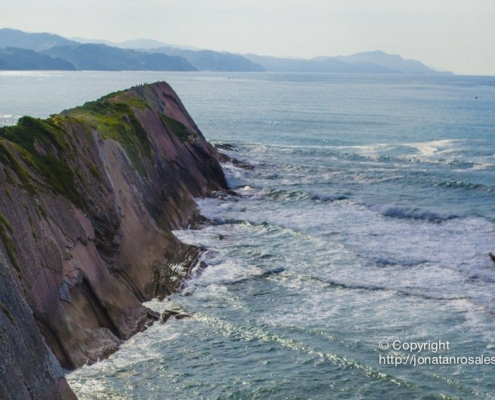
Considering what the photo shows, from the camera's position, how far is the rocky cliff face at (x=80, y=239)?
1656cm

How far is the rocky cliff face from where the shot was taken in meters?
16.6

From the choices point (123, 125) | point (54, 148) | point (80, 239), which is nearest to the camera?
point (80, 239)

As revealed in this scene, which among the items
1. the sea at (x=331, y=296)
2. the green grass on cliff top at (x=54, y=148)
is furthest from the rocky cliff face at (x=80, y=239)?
the sea at (x=331, y=296)

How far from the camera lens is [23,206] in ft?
71.0

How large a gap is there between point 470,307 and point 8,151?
62.3ft

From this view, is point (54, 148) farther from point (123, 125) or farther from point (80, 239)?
point (123, 125)

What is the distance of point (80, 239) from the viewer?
24359 millimetres

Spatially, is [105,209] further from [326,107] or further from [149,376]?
[326,107]

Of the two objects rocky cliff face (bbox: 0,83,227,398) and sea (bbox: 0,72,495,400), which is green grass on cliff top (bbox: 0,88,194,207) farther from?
sea (bbox: 0,72,495,400)

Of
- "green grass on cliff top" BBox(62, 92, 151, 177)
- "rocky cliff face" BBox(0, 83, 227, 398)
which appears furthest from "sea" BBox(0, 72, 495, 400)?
"green grass on cliff top" BBox(62, 92, 151, 177)

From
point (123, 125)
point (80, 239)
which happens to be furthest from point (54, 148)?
point (123, 125)

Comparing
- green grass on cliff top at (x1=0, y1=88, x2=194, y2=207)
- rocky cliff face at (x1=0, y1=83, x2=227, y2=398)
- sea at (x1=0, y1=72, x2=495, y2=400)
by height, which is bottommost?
sea at (x1=0, y1=72, x2=495, y2=400)

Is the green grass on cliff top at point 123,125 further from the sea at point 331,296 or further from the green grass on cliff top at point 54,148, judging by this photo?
the sea at point 331,296

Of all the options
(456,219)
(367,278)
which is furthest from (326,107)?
(367,278)
